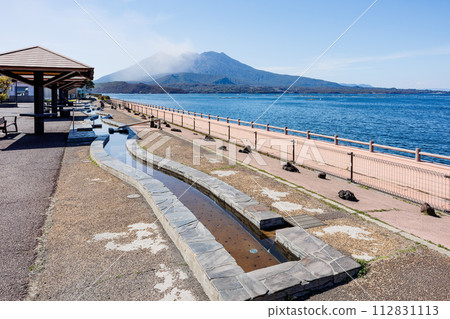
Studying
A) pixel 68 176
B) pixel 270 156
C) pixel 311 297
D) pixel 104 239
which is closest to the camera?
pixel 311 297

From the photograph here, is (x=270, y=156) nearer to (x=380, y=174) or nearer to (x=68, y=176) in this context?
(x=380, y=174)

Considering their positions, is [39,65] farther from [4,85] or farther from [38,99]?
[4,85]

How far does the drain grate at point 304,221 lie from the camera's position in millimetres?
6406

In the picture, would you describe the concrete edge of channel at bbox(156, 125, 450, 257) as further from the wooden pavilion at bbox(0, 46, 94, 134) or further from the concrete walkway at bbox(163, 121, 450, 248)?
the wooden pavilion at bbox(0, 46, 94, 134)

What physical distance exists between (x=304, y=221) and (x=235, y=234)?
5.21 ft

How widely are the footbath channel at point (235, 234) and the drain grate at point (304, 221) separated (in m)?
0.68

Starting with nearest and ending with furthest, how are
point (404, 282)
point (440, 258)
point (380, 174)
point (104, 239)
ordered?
point (404, 282) < point (440, 258) < point (104, 239) < point (380, 174)

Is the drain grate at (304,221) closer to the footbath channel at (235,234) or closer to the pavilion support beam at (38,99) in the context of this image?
the footbath channel at (235,234)

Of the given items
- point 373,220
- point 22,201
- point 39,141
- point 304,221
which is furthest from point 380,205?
point 39,141

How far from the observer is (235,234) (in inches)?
245

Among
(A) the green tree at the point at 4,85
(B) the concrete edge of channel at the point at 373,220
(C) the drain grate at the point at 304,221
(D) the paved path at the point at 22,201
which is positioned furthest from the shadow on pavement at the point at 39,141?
(A) the green tree at the point at 4,85
